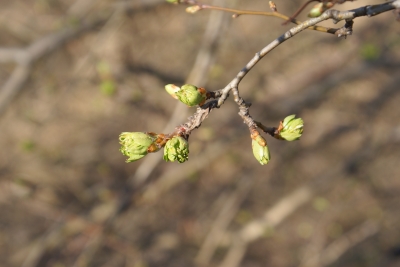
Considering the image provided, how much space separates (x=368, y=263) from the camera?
5.41 m

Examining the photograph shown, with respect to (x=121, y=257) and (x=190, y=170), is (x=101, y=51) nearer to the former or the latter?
(x=190, y=170)

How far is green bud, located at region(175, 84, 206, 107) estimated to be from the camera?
1.23 m

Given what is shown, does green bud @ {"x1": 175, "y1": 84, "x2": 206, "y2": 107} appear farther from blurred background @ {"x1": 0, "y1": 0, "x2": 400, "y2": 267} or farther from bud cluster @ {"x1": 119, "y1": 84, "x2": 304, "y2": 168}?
blurred background @ {"x1": 0, "y1": 0, "x2": 400, "y2": 267}

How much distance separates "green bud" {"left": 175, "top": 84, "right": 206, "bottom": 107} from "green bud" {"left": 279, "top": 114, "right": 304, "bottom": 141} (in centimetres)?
35

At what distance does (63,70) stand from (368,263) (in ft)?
18.8

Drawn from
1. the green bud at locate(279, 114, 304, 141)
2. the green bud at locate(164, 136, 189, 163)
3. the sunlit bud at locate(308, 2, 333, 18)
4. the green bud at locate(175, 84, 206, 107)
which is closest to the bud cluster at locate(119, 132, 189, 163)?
the green bud at locate(164, 136, 189, 163)

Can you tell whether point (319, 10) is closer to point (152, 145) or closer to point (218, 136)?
point (152, 145)

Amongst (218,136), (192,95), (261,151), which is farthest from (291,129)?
(218,136)

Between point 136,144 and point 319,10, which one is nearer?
point 319,10

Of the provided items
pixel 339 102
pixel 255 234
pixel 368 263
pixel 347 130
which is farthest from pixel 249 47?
pixel 368 263

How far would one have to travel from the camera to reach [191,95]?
1.23 m

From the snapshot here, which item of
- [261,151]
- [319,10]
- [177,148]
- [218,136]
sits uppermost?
[218,136]

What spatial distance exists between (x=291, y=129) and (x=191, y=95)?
0.42 metres

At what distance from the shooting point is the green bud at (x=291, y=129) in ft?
4.49
